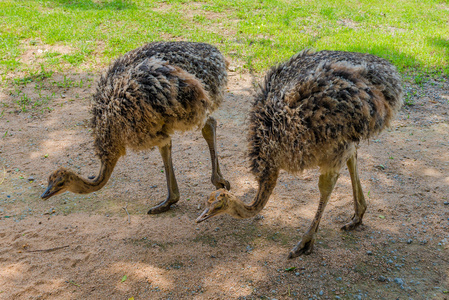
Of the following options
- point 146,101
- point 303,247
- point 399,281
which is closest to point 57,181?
point 146,101

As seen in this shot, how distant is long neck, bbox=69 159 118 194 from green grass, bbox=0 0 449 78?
452cm

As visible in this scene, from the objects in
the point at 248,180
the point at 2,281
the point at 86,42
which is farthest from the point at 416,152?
the point at 86,42

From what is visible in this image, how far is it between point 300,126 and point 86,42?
24.0ft

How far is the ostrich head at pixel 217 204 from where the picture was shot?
130 inches

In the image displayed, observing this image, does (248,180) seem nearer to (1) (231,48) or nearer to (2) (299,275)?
(2) (299,275)

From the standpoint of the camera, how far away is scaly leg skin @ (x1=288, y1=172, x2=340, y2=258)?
370cm

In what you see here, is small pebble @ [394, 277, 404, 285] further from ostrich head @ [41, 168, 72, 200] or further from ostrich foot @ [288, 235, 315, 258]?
ostrich head @ [41, 168, 72, 200]

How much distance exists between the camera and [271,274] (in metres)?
3.62

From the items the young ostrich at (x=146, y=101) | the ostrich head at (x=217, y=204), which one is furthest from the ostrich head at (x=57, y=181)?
the ostrich head at (x=217, y=204)

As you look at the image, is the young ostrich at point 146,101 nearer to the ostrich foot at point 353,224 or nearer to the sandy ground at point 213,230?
the sandy ground at point 213,230

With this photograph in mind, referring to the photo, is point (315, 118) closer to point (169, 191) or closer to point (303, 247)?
point (303, 247)

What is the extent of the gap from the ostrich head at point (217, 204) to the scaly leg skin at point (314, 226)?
0.90 m

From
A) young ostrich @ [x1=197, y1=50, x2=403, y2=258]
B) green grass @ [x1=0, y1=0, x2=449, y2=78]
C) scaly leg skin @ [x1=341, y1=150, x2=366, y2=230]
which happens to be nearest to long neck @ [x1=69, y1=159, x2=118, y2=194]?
young ostrich @ [x1=197, y1=50, x2=403, y2=258]

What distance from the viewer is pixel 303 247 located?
384 centimetres
